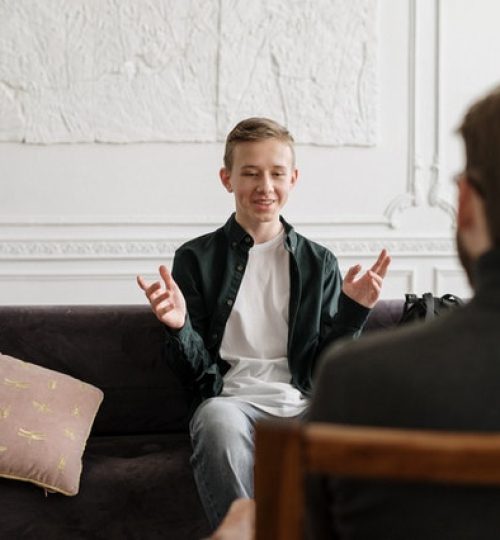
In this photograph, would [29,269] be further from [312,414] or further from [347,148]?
[312,414]

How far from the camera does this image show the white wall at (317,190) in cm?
376

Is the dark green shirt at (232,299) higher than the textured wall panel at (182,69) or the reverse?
the reverse

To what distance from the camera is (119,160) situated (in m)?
3.79

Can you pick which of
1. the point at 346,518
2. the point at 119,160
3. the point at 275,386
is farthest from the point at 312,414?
the point at 119,160

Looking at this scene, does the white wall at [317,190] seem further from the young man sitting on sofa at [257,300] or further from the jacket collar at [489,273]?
the jacket collar at [489,273]

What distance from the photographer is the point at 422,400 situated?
2.53ft

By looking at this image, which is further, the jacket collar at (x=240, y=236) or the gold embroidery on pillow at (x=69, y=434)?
the jacket collar at (x=240, y=236)

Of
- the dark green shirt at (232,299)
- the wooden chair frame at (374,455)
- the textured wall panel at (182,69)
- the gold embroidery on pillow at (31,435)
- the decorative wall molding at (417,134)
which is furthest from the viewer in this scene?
the decorative wall molding at (417,134)

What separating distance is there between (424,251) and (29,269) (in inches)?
71.4

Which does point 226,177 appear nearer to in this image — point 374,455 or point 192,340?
point 192,340

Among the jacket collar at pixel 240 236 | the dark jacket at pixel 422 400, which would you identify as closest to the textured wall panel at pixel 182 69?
the jacket collar at pixel 240 236

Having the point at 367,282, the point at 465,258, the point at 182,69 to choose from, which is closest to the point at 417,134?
the point at 182,69

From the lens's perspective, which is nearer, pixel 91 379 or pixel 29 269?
pixel 91 379

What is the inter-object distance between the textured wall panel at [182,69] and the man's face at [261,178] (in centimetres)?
147
